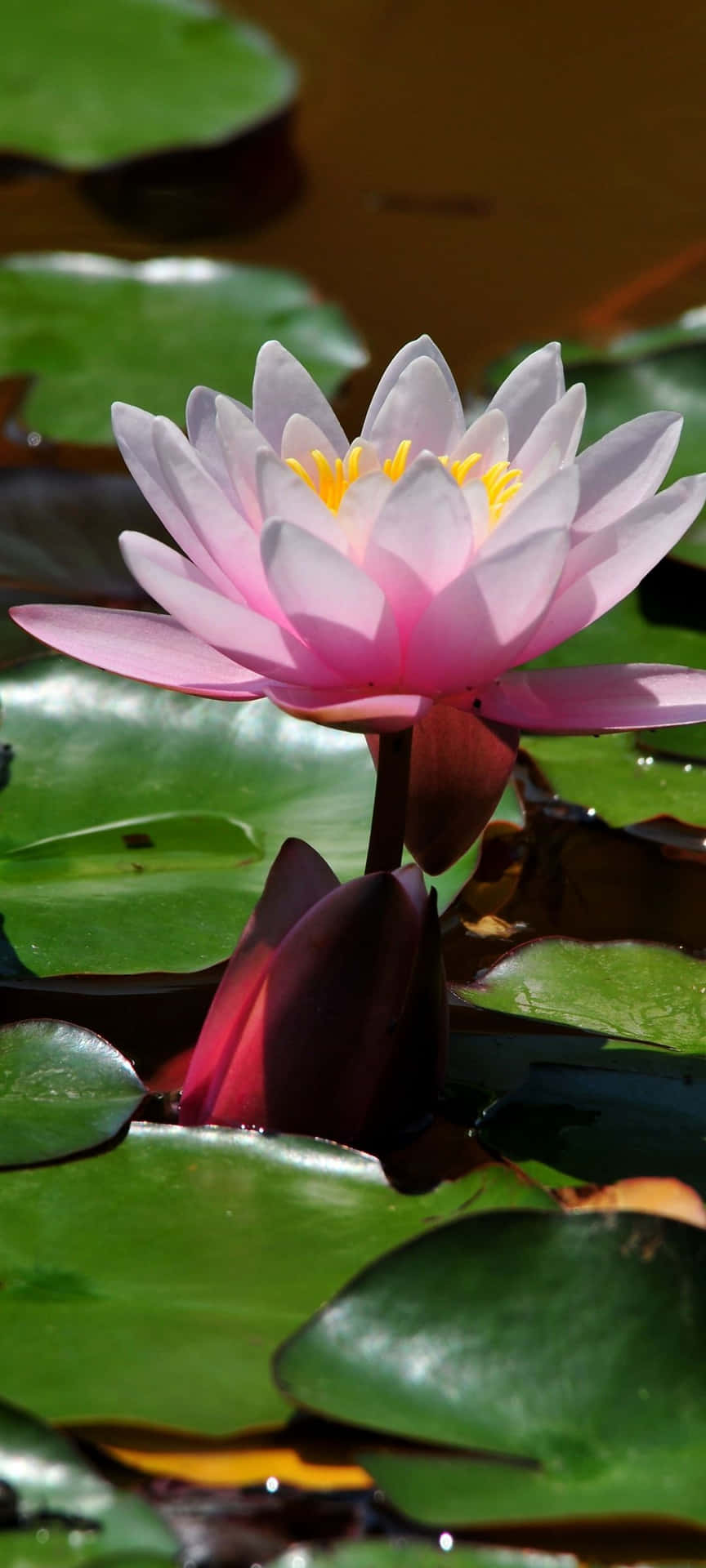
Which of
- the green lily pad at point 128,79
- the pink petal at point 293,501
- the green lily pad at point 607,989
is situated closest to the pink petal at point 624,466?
the pink petal at point 293,501

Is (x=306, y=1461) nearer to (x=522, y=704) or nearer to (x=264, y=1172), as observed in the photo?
(x=264, y=1172)

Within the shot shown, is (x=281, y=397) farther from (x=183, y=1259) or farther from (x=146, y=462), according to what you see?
(x=183, y=1259)

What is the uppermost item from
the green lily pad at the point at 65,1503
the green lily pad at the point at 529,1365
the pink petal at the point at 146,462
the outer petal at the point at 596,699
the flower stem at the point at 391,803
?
the pink petal at the point at 146,462

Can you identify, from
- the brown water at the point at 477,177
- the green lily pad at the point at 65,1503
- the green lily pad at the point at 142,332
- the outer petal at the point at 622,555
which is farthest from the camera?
the brown water at the point at 477,177

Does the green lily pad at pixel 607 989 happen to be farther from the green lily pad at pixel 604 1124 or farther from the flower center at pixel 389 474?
the flower center at pixel 389 474

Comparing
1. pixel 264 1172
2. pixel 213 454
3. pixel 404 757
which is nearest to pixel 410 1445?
pixel 264 1172

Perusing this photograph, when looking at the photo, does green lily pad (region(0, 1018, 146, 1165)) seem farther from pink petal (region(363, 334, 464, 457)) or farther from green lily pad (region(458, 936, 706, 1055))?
pink petal (region(363, 334, 464, 457))

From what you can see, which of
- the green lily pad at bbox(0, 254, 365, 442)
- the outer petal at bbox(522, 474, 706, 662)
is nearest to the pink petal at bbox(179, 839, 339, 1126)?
the outer petal at bbox(522, 474, 706, 662)
